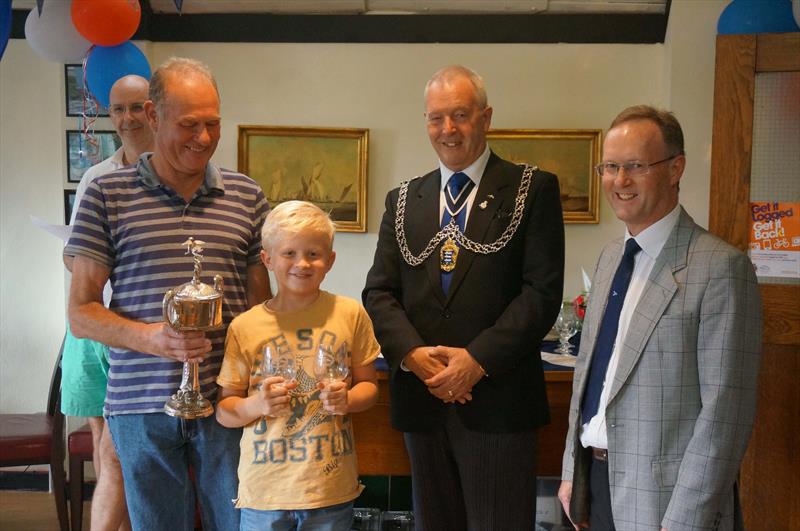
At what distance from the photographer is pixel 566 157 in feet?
17.0

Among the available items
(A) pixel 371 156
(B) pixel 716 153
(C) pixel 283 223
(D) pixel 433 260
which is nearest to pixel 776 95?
(B) pixel 716 153

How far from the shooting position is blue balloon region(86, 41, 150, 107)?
3957mm

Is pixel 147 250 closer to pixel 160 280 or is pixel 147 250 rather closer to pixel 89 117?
pixel 160 280

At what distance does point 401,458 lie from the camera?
3.15 metres

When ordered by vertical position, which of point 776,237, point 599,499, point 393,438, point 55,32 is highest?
point 55,32

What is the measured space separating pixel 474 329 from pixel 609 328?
0.41 m

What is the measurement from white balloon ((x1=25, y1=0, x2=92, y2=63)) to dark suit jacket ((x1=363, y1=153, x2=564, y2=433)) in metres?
2.45

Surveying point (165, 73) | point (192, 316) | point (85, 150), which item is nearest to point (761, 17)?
point (165, 73)

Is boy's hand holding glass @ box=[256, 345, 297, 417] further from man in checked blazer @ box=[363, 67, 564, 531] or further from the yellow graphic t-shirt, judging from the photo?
man in checked blazer @ box=[363, 67, 564, 531]

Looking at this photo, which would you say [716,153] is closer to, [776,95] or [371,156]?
[776,95]

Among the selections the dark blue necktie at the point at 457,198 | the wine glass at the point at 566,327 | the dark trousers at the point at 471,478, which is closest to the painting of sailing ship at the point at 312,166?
the wine glass at the point at 566,327

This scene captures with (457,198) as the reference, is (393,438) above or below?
below

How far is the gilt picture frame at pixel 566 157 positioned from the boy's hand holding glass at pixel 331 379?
134 inches

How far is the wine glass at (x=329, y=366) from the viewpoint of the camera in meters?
2.00
